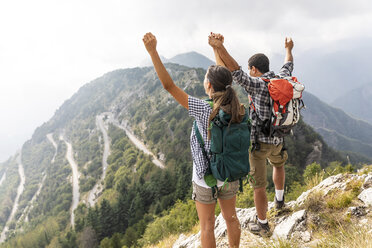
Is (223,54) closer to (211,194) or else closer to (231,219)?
(211,194)

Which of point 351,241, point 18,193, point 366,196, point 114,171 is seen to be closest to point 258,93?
point 351,241

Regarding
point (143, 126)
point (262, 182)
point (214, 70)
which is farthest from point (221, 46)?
point (143, 126)

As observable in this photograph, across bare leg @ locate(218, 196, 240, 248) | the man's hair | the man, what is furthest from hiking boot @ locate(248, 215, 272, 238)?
the man's hair

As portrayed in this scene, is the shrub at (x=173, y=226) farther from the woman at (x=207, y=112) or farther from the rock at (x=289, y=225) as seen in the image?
the woman at (x=207, y=112)

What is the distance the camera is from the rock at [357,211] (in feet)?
11.1

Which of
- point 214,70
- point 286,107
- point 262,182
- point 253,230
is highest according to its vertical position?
point 214,70

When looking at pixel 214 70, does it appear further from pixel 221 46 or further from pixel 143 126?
pixel 143 126

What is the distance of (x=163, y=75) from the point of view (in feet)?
7.70

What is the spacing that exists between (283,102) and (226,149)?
1196 mm

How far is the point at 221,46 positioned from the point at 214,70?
1.82ft

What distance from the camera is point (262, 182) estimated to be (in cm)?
357

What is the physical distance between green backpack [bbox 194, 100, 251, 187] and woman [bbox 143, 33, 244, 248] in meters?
0.07

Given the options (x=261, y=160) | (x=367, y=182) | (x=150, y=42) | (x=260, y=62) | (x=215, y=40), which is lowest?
(x=367, y=182)

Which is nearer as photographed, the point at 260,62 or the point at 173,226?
the point at 260,62
